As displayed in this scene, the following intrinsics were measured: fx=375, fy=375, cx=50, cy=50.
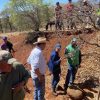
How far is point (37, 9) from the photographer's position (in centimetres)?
2491

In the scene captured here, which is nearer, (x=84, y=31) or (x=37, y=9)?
(x=84, y=31)

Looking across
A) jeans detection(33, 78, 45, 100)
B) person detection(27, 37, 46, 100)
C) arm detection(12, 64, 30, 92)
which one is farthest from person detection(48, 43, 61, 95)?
arm detection(12, 64, 30, 92)

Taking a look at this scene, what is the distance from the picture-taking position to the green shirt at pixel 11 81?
18.5 ft

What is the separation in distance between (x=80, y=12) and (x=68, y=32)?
8.02 m

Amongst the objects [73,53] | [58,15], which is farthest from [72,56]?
[58,15]

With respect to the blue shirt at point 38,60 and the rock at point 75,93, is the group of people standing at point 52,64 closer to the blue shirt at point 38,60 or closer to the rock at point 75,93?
the blue shirt at point 38,60

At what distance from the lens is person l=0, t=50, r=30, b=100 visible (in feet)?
18.0

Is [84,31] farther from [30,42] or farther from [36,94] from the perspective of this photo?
[36,94]

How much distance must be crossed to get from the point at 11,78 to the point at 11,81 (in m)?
0.05

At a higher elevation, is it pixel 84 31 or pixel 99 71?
pixel 84 31

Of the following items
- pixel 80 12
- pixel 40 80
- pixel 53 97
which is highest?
pixel 80 12

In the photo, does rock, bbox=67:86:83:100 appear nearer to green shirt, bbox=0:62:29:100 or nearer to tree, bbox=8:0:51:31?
green shirt, bbox=0:62:29:100

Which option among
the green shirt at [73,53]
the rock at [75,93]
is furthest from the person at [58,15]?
the rock at [75,93]

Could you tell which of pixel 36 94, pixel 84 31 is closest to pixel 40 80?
pixel 36 94
